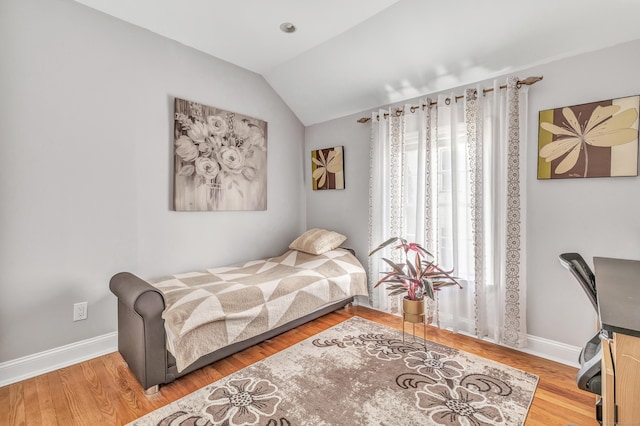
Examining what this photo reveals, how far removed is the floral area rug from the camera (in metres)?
1.59

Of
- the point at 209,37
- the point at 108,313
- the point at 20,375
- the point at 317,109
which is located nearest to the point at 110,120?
the point at 209,37

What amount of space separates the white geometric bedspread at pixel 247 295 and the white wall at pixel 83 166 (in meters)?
0.46

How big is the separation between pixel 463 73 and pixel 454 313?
2.09m

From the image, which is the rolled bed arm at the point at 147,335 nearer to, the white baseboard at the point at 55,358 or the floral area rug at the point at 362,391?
the floral area rug at the point at 362,391

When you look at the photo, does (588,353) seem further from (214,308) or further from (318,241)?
(318,241)

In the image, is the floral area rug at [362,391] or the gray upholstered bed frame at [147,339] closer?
the floral area rug at [362,391]

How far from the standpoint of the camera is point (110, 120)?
7.77 ft

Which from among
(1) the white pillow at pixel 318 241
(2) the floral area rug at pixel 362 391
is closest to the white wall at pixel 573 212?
(2) the floral area rug at pixel 362 391

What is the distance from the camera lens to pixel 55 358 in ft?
6.93

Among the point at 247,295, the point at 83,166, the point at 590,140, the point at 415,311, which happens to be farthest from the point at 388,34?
the point at 83,166

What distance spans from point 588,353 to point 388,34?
8.20 ft

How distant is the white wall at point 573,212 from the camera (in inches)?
75.9

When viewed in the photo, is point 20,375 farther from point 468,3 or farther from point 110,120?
point 468,3

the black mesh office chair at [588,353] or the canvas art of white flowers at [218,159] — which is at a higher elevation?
the canvas art of white flowers at [218,159]
